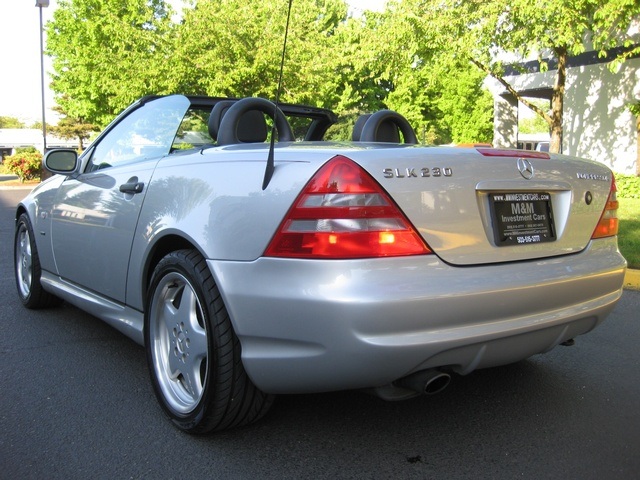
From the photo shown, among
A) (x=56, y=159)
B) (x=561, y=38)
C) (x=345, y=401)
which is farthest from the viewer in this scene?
(x=561, y=38)

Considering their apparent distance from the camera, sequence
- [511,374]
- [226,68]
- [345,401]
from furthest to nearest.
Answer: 1. [226,68]
2. [511,374]
3. [345,401]

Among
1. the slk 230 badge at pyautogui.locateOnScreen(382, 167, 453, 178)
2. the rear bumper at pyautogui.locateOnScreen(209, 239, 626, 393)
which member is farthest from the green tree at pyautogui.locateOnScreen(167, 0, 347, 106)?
the rear bumper at pyautogui.locateOnScreen(209, 239, 626, 393)

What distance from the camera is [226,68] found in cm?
2064

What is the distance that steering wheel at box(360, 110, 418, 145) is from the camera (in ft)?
11.5

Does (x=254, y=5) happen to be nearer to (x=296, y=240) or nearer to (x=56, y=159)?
(x=56, y=159)

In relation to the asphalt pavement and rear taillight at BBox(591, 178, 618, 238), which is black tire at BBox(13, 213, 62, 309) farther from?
rear taillight at BBox(591, 178, 618, 238)

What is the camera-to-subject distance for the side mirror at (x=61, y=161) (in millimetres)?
4176

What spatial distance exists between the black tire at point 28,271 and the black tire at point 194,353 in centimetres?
219

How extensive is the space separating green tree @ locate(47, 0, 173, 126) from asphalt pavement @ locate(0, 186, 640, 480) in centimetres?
1948

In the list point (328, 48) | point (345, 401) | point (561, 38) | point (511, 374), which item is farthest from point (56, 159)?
point (328, 48)

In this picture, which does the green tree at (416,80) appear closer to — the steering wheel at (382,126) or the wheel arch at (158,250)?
the steering wheel at (382,126)

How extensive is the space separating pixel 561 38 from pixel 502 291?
10.8 m

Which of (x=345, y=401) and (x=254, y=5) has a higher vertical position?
(x=254, y=5)

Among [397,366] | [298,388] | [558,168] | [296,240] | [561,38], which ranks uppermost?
[561,38]
